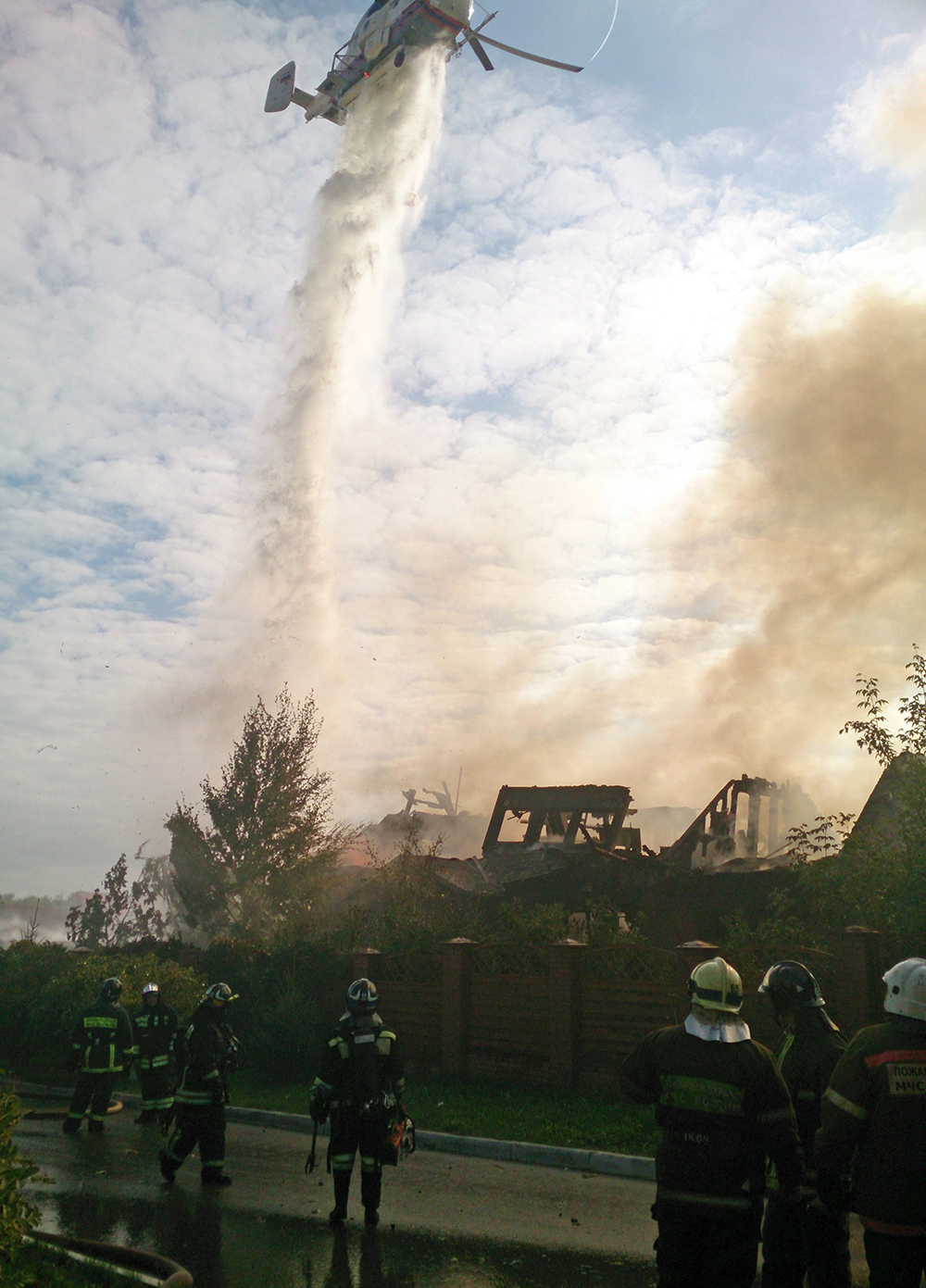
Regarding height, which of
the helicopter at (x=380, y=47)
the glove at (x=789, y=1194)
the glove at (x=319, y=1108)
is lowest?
the glove at (x=319, y=1108)

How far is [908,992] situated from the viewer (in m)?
4.27

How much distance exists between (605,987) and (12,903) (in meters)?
213

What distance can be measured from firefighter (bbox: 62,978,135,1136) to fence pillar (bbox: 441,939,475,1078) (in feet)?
16.3

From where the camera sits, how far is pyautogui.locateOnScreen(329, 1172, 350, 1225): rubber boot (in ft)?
24.1

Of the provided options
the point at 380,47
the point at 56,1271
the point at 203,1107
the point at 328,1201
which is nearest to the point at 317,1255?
the point at 328,1201

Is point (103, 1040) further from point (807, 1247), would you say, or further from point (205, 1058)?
point (807, 1247)

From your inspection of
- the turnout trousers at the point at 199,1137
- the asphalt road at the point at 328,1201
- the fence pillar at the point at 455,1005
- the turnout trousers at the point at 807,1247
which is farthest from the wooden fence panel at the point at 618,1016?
the turnout trousers at the point at 807,1247

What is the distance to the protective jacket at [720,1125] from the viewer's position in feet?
13.7

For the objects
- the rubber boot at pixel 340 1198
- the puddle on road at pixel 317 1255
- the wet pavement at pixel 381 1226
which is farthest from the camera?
the rubber boot at pixel 340 1198

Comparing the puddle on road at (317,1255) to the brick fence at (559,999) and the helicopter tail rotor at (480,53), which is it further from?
the helicopter tail rotor at (480,53)

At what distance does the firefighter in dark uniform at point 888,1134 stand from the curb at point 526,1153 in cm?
602

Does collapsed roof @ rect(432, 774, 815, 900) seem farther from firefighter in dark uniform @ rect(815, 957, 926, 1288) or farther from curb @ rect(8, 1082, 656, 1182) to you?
firefighter in dark uniform @ rect(815, 957, 926, 1288)

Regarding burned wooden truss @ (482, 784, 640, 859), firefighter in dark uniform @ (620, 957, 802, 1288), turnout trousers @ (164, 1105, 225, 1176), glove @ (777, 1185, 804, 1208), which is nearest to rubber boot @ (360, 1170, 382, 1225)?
turnout trousers @ (164, 1105, 225, 1176)

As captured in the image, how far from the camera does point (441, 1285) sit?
6004 mm
